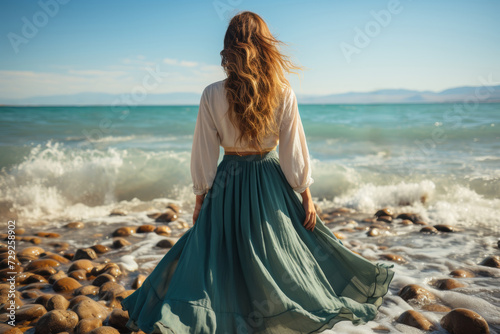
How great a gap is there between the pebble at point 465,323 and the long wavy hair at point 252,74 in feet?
5.92

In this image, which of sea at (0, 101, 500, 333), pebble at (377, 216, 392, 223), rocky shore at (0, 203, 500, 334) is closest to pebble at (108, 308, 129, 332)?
rocky shore at (0, 203, 500, 334)

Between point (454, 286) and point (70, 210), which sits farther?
point (70, 210)

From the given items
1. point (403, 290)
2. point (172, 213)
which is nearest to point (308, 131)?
point (172, 213)

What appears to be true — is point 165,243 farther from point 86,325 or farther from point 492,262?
point 492,262

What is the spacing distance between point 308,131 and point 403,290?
1476 cm

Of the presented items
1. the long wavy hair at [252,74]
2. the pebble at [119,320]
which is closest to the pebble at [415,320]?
the long wavy hair at [252,74]

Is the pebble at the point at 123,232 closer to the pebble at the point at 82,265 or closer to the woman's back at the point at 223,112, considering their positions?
the pebble at the point at 82,265

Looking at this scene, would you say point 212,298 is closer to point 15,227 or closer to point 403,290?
point 403,290

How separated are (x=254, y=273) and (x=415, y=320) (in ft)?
4.78

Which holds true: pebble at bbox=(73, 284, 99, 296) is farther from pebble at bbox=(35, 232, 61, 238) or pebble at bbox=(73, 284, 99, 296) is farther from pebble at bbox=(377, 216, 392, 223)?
pebble at bbox=(377, 216, 392, 223)

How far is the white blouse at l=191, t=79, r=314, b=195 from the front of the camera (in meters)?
2.16

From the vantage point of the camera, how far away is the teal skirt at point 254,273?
1.96m

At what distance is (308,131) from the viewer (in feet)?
58.2

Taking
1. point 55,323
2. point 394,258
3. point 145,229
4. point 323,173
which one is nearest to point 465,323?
point 394,258
